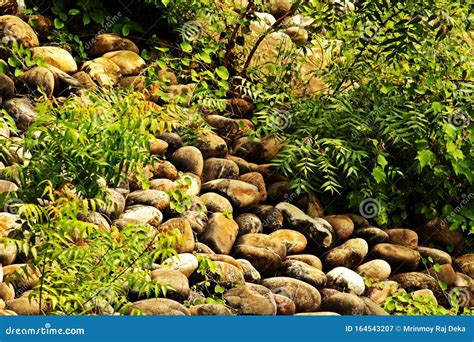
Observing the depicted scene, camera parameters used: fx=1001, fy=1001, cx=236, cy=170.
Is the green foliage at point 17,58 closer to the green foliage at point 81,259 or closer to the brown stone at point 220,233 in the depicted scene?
the brown stone at point 220,233

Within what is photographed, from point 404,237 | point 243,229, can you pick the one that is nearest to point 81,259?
point 243,229

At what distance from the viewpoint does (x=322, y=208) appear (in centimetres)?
686

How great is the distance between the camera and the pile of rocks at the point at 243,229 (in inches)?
221

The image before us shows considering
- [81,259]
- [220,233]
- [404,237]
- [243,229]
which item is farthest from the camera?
[404,237]

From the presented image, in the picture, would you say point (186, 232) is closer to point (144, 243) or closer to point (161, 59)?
point (144, 243)

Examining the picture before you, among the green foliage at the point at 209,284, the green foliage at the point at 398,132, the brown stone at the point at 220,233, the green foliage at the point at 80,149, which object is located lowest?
the green foliage at the point at 209,284

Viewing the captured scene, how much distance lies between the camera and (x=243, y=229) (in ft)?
20.8

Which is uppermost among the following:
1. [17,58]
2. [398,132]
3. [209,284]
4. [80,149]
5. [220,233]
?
[398,132]

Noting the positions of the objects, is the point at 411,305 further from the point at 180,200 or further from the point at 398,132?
the point at 180,200

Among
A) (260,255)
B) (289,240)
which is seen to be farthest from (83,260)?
(289,240)

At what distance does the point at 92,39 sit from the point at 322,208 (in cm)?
Answer: 226

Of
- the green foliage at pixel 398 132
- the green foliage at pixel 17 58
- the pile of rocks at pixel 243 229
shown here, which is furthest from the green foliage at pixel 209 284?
the green foliage at pixel 17 58

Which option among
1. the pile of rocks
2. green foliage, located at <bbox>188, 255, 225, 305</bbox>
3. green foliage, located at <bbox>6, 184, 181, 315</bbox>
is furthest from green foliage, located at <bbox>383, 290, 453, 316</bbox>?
green foliage, located at <bbox>6, 184, 181, 315</bbox>

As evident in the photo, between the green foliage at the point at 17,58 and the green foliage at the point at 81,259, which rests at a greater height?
the green foliage at the point at 17,58
